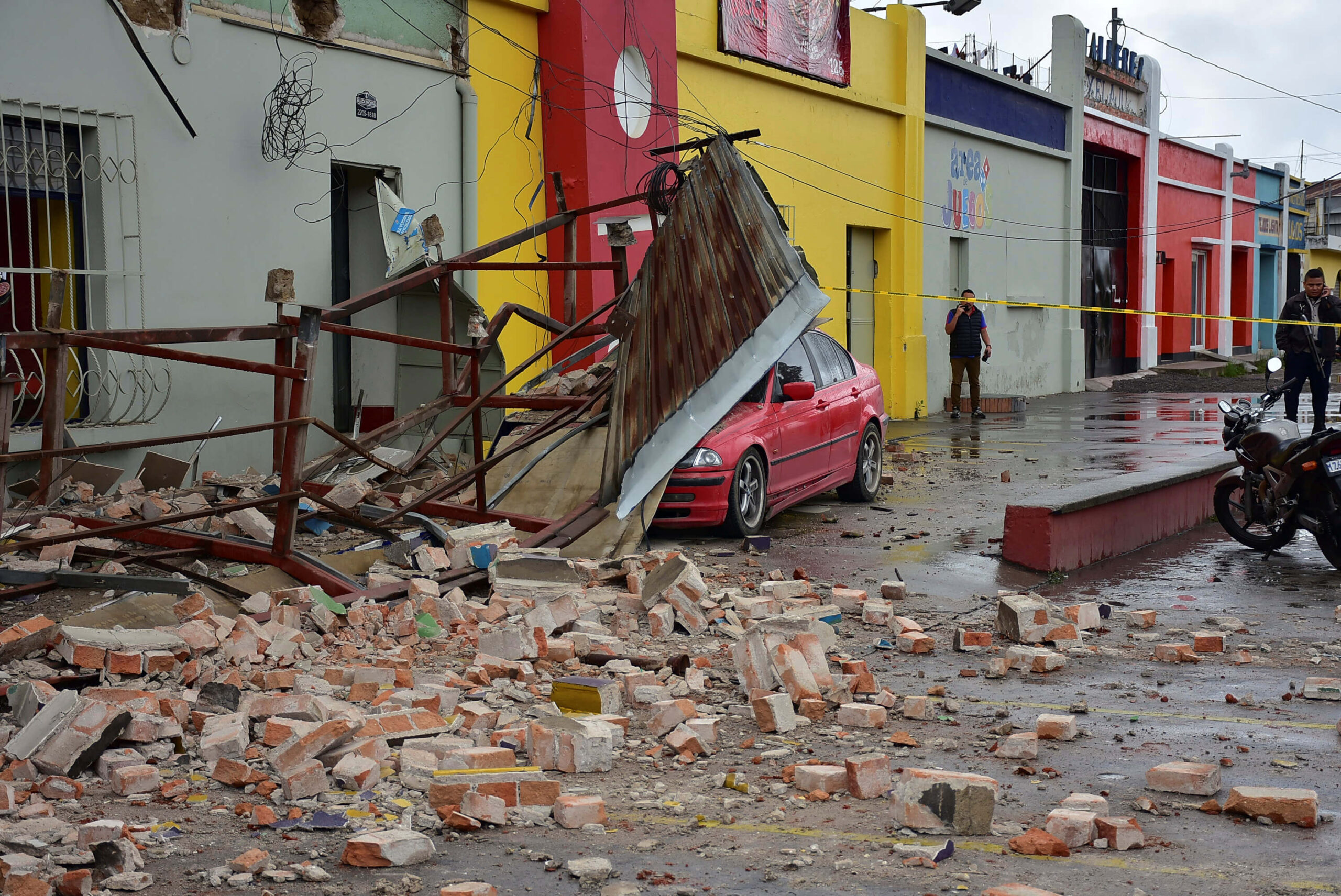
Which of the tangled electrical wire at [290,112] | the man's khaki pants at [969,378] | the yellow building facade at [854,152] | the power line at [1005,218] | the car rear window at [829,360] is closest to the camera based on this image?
the car rear window at [829,360]

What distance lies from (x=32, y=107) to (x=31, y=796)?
6.80 m

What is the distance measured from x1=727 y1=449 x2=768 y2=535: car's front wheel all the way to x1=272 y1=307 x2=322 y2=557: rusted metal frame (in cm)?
339

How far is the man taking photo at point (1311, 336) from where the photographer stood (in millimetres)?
14242

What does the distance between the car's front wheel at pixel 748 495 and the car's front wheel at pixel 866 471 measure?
186cm

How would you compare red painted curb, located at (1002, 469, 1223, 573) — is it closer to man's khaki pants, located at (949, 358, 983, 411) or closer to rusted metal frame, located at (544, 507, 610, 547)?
rusted metal frame, located at (544, 507, 610, 547)

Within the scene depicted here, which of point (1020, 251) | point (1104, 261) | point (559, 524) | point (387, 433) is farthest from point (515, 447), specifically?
point (1104, 261)

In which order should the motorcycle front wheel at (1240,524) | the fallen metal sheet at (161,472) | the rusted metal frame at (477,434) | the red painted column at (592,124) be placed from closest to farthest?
the rusted metal frame at (477,434)
the motorcycle front wheel at (1240,524)
the fallen metal sheet at (161,472)
the red painted column at (592,124)

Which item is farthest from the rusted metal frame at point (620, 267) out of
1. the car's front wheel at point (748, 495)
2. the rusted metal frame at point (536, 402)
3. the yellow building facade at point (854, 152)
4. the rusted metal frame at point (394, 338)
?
the yellow building facade at point (854, 152)

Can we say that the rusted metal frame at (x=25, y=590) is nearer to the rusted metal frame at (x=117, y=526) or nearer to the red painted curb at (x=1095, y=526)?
the rusted metal frame at (x=117, y=526)

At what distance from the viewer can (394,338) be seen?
7441 mm

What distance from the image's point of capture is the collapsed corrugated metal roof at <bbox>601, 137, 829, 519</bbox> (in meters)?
5.88

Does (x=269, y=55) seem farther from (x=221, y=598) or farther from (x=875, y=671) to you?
(x=875, y=671)

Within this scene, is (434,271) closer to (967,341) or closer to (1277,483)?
(1277,483)

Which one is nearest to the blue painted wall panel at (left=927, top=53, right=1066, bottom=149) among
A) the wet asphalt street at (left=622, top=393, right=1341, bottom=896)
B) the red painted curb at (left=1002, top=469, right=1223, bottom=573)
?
the wet asphalt street at (left=622, top=393, right=1341, bottom=896)
